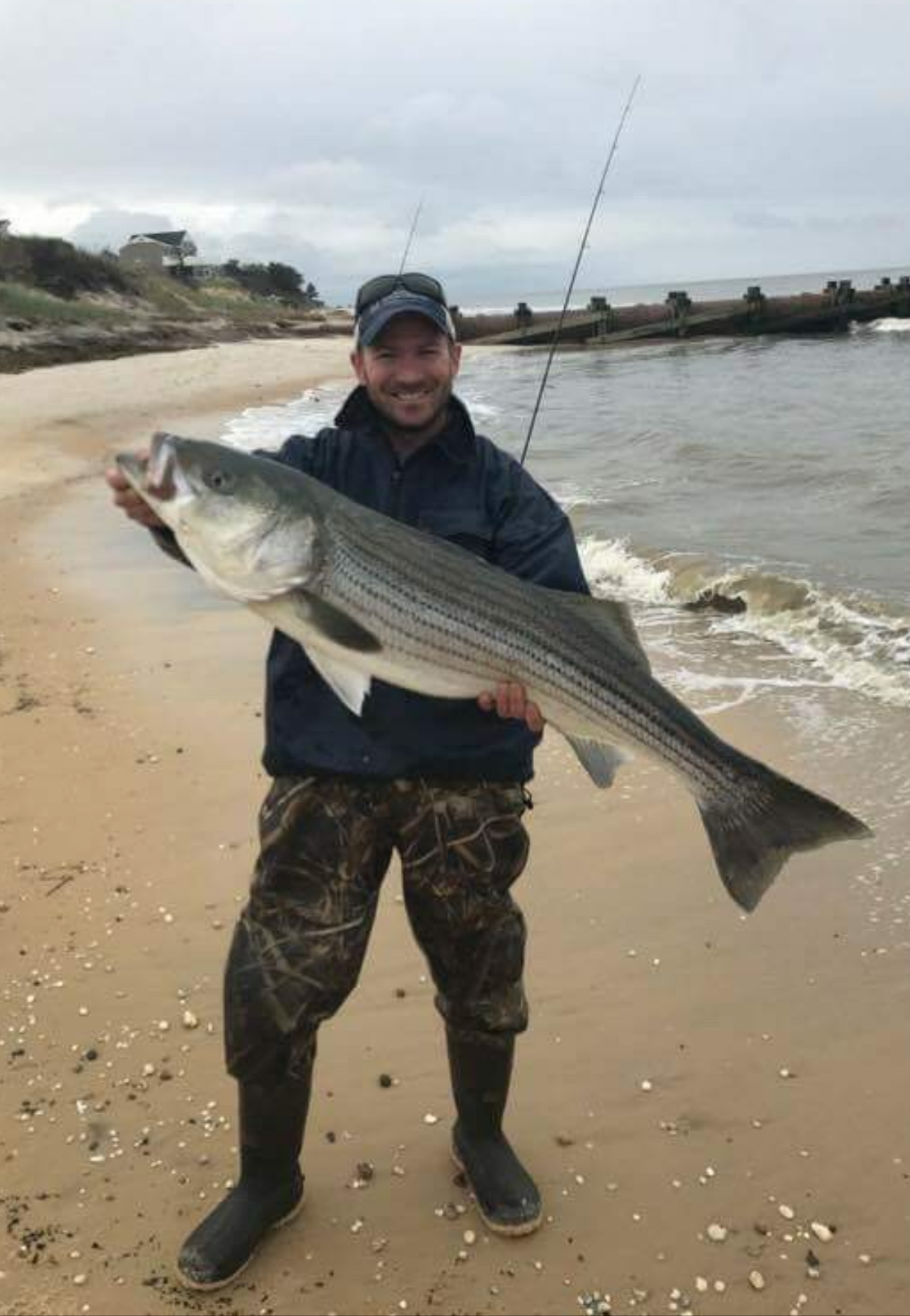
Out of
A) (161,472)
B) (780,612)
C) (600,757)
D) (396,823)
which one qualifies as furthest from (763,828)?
(780,612)

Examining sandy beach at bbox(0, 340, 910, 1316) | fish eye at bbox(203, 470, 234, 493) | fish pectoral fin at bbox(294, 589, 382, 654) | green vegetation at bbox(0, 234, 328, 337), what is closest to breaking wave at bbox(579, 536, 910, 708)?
sandy beach at bbox(0, 340, 910, 1316)

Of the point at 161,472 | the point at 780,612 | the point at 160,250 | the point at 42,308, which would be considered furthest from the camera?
the point at 160,250

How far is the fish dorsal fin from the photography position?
3.56 metres

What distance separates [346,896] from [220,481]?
4.39 feet

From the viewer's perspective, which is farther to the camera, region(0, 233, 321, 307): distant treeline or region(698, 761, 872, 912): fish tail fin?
region(0, 233, 321, 307): distant treeline

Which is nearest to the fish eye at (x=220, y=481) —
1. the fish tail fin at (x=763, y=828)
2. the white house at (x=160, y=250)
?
the fish tail fin at (x=763, y=828)

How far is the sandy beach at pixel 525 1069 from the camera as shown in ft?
11.0

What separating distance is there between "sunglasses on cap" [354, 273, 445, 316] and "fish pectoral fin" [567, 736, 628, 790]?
1.59 meters

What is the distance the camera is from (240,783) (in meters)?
6.57

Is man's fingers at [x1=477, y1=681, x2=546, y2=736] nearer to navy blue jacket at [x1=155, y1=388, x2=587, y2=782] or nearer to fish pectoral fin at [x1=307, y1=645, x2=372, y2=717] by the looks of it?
navy blue jacket at [x1=155, y1=388, x2=587, y2=782]

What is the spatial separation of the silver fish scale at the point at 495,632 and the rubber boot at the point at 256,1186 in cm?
149

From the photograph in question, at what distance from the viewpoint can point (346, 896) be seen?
337 cm

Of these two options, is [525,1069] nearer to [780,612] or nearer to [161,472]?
[161,472]

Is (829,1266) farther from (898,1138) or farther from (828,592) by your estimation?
(828,592)
